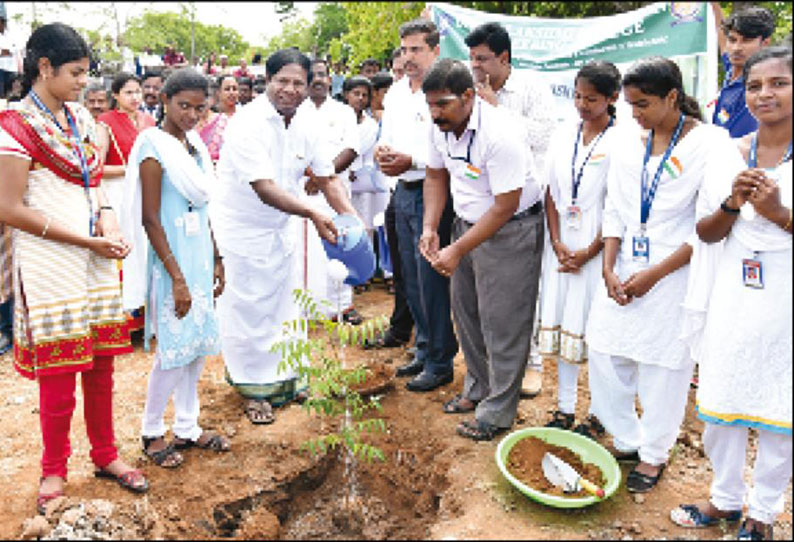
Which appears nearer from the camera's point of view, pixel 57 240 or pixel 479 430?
pixel 57 240

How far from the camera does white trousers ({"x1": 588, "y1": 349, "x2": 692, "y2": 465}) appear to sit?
2953 mm

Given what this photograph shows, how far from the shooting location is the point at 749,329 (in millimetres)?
2305

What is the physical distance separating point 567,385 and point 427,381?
103cm

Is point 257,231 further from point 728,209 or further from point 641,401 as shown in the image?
point 728,209

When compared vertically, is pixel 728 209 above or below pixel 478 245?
above

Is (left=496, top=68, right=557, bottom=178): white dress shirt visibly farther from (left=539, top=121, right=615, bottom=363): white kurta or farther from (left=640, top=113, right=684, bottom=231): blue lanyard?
(left=640, top=113, right=684, bottom=231): blue lanyard

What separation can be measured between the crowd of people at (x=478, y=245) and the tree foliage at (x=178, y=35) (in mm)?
18503

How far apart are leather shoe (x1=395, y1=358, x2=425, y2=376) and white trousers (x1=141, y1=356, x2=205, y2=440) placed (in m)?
1.49

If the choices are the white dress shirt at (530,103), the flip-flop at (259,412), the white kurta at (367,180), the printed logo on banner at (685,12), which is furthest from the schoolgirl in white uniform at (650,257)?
the printed logo on banner at (685,12)

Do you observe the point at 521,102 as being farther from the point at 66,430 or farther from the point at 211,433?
the point at 66,430

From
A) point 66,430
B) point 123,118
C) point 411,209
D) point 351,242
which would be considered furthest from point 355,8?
point 66,430

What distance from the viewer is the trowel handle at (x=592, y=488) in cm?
277

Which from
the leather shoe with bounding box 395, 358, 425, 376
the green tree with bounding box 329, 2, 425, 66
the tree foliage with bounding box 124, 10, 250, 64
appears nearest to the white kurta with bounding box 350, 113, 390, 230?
the leather shoe with bounding box 395, 358, 425, 376

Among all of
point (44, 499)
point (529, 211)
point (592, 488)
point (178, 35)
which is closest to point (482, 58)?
point (529, 211)
